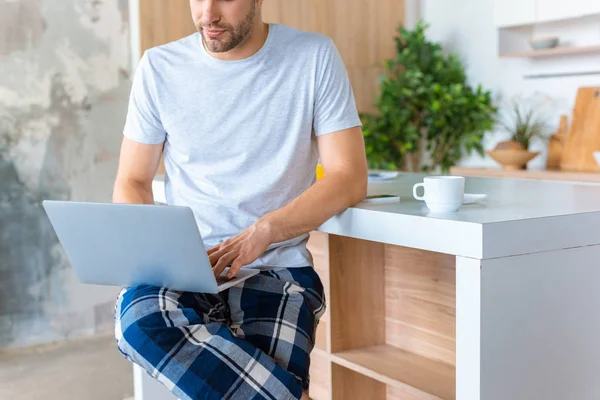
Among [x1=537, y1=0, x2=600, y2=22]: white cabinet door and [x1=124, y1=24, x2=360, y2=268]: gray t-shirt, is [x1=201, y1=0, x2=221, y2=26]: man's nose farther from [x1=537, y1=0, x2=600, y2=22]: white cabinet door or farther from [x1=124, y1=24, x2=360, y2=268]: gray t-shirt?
[x1=537, y1=0, x2=600, y2=22]: white cabinet door

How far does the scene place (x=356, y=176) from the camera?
176 cm

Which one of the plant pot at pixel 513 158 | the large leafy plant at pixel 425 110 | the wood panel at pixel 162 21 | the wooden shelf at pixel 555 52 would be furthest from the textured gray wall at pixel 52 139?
the wooden shelf at pixel 555 52

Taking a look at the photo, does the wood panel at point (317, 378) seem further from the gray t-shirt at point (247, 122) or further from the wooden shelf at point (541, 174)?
the wooden shelf at point (541, 174)

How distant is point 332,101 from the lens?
1808mm

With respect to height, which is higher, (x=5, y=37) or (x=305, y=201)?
(x=5, y=37)

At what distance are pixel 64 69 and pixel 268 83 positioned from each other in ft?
8.36

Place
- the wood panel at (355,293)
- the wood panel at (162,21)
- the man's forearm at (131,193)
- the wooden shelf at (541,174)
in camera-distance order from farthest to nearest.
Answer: the wood panel at (162,21), the wooden shelf at (541,174), the wood panel at (355,293), the man's forearm at (131,193)

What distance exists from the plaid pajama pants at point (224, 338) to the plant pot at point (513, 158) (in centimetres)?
282

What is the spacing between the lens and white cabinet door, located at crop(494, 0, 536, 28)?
432cm

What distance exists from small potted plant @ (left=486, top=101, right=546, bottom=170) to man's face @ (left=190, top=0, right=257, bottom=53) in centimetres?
275

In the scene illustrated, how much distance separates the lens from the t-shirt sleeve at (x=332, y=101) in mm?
1801

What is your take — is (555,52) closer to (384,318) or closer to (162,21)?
(162,21)

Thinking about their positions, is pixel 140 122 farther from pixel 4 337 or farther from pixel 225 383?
pixel 4 337

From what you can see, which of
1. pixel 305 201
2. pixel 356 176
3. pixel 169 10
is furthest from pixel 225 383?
pixel 169 10
